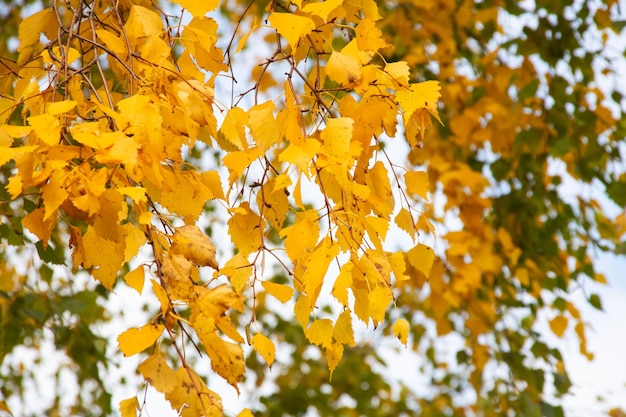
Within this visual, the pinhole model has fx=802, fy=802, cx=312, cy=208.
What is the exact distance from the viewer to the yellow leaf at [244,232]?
86 cm

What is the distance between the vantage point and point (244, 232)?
2.83ft

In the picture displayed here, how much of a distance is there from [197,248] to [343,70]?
22 cm

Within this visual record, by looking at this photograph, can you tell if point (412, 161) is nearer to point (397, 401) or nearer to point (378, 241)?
point (378, 241)

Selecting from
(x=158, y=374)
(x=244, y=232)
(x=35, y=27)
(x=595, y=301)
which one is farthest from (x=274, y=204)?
(x=595, y=301)

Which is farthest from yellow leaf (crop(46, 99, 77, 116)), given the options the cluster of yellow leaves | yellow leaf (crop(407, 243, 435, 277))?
yellow leaf (crop(407, 243, 435, 277))

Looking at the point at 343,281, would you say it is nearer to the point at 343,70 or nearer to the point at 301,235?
the point at 301,235

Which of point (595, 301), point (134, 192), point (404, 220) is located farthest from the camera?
point (595, 301)

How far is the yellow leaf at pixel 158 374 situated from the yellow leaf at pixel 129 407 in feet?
0.18

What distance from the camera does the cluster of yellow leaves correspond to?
642mm

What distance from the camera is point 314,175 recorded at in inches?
29.5

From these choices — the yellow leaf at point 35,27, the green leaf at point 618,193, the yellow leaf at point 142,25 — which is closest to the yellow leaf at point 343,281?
the yellow leaf at point 142,25

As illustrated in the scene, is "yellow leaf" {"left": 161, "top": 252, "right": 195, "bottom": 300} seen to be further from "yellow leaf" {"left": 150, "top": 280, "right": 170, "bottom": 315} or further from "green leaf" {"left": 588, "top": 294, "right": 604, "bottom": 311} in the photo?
"green leaf" {"left": 588, "top": 294, "right": 604, "bottom": 311}

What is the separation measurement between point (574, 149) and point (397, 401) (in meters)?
1.87

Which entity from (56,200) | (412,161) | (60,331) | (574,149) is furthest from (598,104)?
(56,200)
